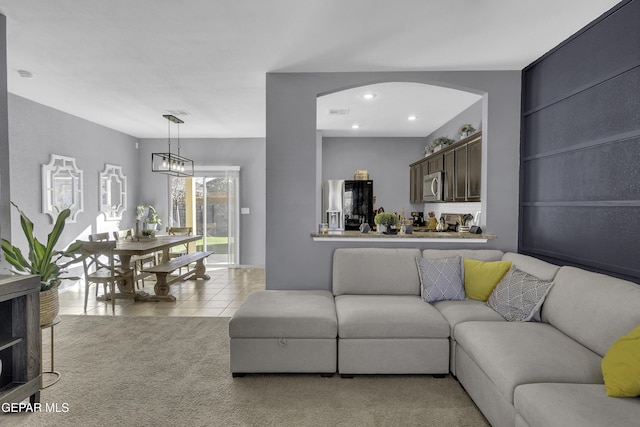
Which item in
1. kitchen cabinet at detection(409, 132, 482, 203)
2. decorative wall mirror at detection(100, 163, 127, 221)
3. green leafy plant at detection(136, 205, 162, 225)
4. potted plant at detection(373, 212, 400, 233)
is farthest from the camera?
green leafy plant at detection(136, 205, 162, 225)

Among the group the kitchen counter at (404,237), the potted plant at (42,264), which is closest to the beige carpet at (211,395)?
the potted plant at (42,264)

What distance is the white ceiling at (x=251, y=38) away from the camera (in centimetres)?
253

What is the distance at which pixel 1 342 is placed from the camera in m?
2.32

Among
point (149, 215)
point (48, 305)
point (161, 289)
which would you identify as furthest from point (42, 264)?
point (149, 215)

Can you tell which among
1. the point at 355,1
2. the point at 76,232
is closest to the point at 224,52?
the point at 355,1

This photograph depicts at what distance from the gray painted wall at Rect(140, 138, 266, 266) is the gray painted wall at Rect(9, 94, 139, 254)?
429 mm

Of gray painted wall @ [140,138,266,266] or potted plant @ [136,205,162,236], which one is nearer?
potted plant @ [136,205,162,236]

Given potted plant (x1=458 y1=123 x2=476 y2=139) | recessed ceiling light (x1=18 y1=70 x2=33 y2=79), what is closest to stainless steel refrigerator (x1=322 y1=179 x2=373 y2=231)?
potted plant (x1=458 y1=123 x2=476 y2=139)

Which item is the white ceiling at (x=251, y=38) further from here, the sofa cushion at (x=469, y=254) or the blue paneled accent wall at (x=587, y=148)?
the sofa cushion at (x=469, y=254)

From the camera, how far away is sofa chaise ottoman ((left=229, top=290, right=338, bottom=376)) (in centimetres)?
271

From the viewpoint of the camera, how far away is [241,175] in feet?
24.6

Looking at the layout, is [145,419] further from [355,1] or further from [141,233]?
[141,233]

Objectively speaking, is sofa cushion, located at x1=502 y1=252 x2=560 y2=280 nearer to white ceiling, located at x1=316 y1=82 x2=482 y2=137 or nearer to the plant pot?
white ceiling, located at x1=316 y1=82 x2=482 y2=137

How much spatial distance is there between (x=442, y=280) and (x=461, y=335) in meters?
0.70
